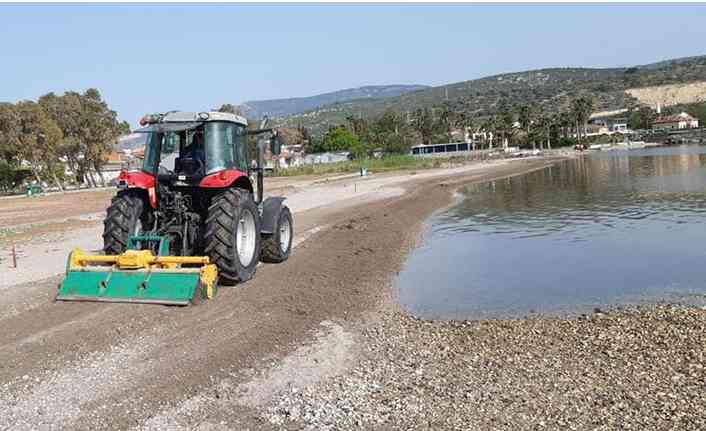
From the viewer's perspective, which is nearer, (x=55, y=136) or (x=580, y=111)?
(x=55, y=136)

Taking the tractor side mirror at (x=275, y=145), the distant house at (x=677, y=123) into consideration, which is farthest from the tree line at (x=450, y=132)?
the tractor side mirror at (x=275, y=145)

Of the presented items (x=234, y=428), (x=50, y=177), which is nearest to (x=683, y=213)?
(x=234, y=428)

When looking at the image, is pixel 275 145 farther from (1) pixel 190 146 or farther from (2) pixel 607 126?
(2) pixel 607 126

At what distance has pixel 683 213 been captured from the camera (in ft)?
72.4

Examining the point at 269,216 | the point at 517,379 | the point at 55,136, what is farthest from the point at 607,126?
the point at 517,379

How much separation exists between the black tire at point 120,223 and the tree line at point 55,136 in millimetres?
55506

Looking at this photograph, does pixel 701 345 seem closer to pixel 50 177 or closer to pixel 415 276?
pixel 415 276

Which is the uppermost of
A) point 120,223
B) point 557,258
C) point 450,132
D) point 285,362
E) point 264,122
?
point 450,132

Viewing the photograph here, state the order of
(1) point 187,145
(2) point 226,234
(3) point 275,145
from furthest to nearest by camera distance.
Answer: (3) point 275,145, (1) point 187,145, (2) point 226,234

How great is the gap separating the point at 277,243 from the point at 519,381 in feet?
23.7

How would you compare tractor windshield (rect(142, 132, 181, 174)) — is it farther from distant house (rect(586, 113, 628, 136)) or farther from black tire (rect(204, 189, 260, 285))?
distant house (rect(586, 113, 628, 136))

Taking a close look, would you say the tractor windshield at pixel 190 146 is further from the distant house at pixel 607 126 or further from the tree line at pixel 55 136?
the distant house at pixel 607 126

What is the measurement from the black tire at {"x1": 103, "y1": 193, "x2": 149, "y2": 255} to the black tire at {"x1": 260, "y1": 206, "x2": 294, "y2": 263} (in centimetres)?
266

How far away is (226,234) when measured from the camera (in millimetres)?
9625
